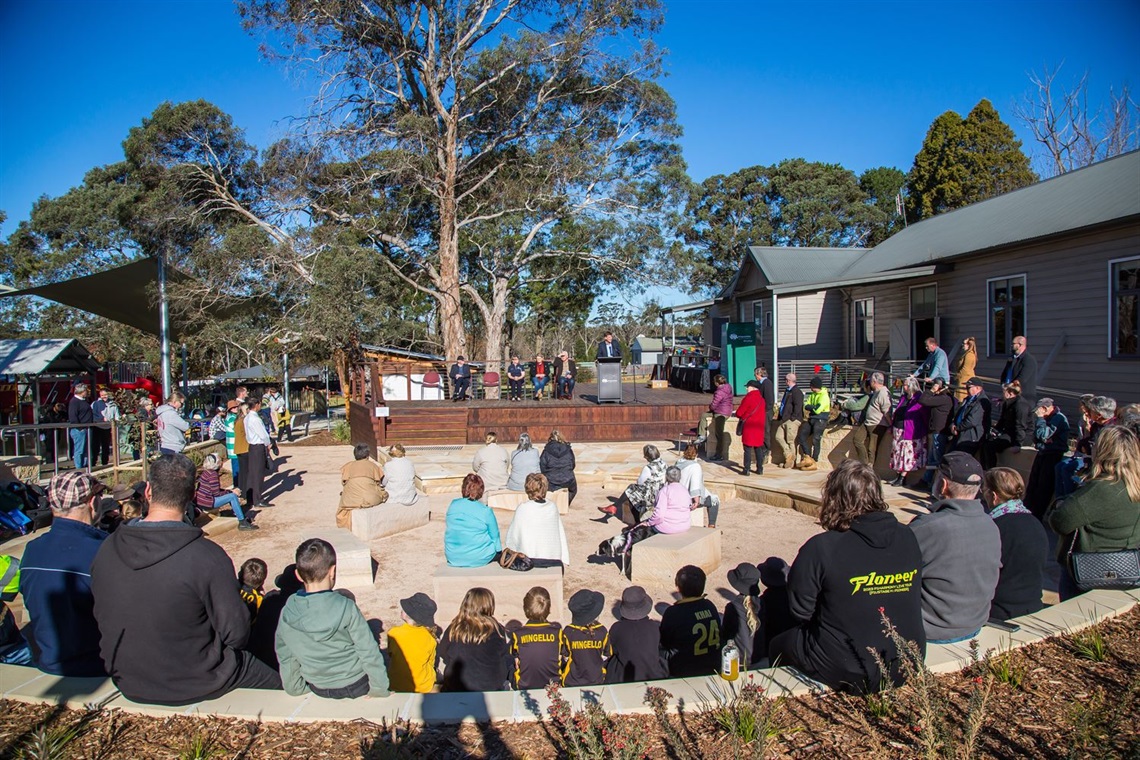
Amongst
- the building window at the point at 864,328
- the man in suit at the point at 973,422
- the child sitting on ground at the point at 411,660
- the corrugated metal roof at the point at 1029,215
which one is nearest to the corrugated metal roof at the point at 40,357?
the child sitting on ground at the point at 411,660

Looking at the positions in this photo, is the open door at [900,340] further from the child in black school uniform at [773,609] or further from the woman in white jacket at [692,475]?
the child in black school uniform at [773,609]

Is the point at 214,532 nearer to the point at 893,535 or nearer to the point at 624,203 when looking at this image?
the point at 893,535

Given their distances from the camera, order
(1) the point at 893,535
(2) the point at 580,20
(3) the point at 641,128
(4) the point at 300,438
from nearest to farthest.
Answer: (1) the point at 893,535 → (4) the point at 300,438 → (2) the point at 580,20 → (3) the point at 641,128

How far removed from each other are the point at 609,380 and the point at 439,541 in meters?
9.11

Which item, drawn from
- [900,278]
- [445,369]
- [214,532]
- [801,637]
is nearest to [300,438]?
[445,369]

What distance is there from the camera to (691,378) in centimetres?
2184

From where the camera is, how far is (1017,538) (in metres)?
4.02

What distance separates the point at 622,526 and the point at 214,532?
5.30 meters

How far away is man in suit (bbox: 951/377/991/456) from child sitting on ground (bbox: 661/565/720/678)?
6.10 m

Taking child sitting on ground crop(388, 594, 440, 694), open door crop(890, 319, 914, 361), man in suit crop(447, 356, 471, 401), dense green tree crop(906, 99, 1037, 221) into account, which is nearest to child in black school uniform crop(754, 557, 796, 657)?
child sitting on ground crop(388, 594, 440, 694)

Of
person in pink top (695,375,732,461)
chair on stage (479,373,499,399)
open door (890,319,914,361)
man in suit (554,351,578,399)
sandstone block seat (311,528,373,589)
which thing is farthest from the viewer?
chair on stage (479,373,499,399)

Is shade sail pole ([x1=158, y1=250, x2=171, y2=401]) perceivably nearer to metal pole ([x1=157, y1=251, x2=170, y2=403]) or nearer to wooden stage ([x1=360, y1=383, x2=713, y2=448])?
metal pole ([x1=157, y1=251, x2=170, y2=403])

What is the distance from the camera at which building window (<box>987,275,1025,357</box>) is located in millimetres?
13375

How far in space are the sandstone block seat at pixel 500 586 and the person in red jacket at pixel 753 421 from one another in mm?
5824
